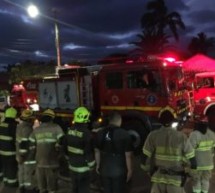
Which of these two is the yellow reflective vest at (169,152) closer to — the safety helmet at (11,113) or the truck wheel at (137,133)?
the safety helmet at (11,113)

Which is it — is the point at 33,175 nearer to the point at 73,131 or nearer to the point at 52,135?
the point at 52,135

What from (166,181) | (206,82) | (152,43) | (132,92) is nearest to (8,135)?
(166,181)

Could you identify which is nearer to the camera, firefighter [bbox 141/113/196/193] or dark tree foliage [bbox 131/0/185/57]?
firefighter [bbox 141/113/196/193]

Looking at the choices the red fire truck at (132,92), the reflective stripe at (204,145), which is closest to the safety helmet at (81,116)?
the reflective stripe at (204,145)

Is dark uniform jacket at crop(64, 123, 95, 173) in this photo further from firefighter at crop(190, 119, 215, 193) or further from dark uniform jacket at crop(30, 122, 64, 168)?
firefighter at crop(190, 119, 215, 193)

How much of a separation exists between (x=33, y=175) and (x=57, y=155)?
1.11m

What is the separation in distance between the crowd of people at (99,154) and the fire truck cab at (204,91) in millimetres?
8738

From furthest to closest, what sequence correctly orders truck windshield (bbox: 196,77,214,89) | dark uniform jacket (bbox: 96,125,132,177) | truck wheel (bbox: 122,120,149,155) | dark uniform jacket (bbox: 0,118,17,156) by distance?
1. truck windshield (bbox: 196,77,214,89)
2. truck wheel (bbox: 122,120,149,155)
3. dark uniform jacket (bbox: 0,118,17,156)
4. dark uniform jacket (bbox: 96,125,132,177)

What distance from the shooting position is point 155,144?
6.07 meters

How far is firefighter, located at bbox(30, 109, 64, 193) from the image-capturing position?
783 cm

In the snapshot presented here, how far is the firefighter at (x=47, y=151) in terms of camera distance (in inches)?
308

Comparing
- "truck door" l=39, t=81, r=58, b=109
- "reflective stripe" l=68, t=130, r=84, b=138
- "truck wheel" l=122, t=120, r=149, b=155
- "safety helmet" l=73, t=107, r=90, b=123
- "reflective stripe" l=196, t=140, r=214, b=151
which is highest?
"truck door" l=39, t=81, r=58, b=109

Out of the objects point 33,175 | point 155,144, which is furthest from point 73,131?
point 33,175

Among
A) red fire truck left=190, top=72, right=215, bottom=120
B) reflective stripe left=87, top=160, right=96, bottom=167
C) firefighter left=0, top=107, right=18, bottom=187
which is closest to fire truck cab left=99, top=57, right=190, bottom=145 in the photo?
red fire truck left=190, top=72, right=215, bottom=120
